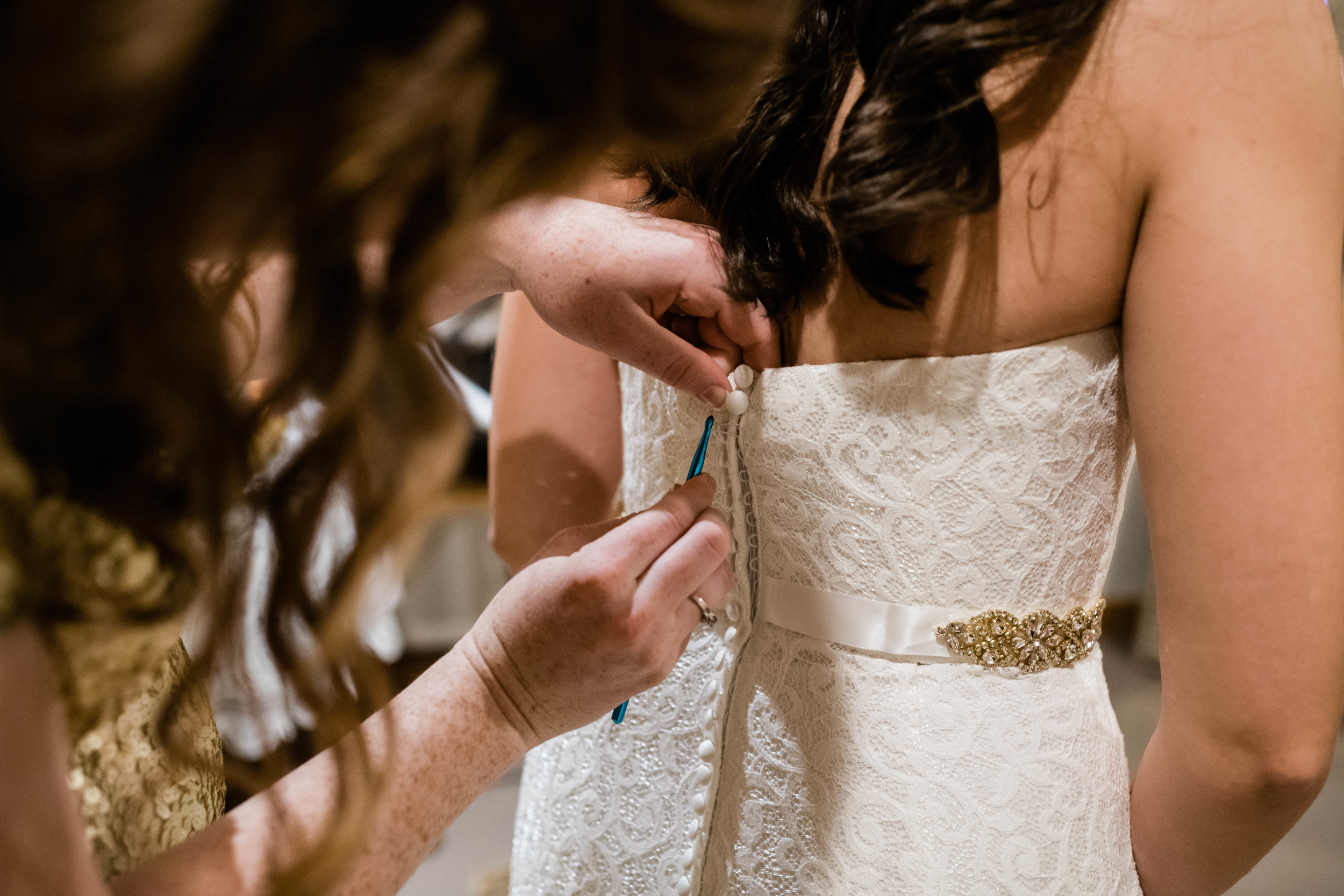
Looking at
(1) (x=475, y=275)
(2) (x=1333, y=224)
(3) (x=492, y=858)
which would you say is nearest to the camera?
(2) (x=1333, y=224)

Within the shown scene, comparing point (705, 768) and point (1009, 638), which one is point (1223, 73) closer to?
point (1009, 638)

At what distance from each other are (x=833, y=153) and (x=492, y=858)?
2110 mm

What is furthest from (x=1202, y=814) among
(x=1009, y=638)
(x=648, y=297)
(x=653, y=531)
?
(x=648, y=297)

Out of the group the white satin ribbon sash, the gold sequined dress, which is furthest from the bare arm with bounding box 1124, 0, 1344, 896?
the gold sequined dress

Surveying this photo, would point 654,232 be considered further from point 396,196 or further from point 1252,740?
point 1252,740

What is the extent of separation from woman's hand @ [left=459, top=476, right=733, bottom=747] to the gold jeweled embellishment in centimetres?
20

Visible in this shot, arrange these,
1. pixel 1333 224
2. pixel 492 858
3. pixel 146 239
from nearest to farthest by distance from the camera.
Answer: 1. pixel 146 239
2. pixel 1333 224
3. pixel 492 858

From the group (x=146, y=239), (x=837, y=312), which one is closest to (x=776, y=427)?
(x=837, y=312)

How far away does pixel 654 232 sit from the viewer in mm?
749

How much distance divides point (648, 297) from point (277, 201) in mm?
355

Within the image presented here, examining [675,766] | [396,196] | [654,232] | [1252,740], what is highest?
[396,196]

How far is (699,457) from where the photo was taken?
75 centimetres

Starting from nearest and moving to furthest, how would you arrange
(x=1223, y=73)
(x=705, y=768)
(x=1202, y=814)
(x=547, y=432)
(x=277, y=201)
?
(x=277, y=201) → (x=1223, y=73) → (x=1202, y=814) → (x=705, y=768) → (x=547, y=432)

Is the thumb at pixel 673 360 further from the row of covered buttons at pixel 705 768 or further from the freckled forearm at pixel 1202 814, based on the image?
→ the freckled forearm at pixel 1202 814
